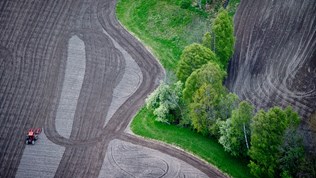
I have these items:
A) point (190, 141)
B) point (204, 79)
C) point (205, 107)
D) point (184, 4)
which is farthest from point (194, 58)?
point (184, 4)

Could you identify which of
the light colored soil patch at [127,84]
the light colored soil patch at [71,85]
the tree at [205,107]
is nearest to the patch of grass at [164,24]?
the light colored soil patch at [127,84]

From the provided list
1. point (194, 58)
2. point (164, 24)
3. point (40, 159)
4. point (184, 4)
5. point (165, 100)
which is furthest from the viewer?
point (184, 4)

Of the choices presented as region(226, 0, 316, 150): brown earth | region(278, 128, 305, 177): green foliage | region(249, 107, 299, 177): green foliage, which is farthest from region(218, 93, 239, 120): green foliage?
region(278, 128, 305, 177): green foliage

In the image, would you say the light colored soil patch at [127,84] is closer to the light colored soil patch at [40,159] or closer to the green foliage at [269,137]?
the light colored soil patch at [40,159]

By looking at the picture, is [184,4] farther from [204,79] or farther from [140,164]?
[140,164]

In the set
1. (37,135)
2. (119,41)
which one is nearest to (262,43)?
(119,41)

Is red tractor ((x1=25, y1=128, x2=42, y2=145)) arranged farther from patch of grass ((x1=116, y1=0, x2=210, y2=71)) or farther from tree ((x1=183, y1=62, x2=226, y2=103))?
patch of grass ((x1=116, y1=0, x2=210, y2=71))
